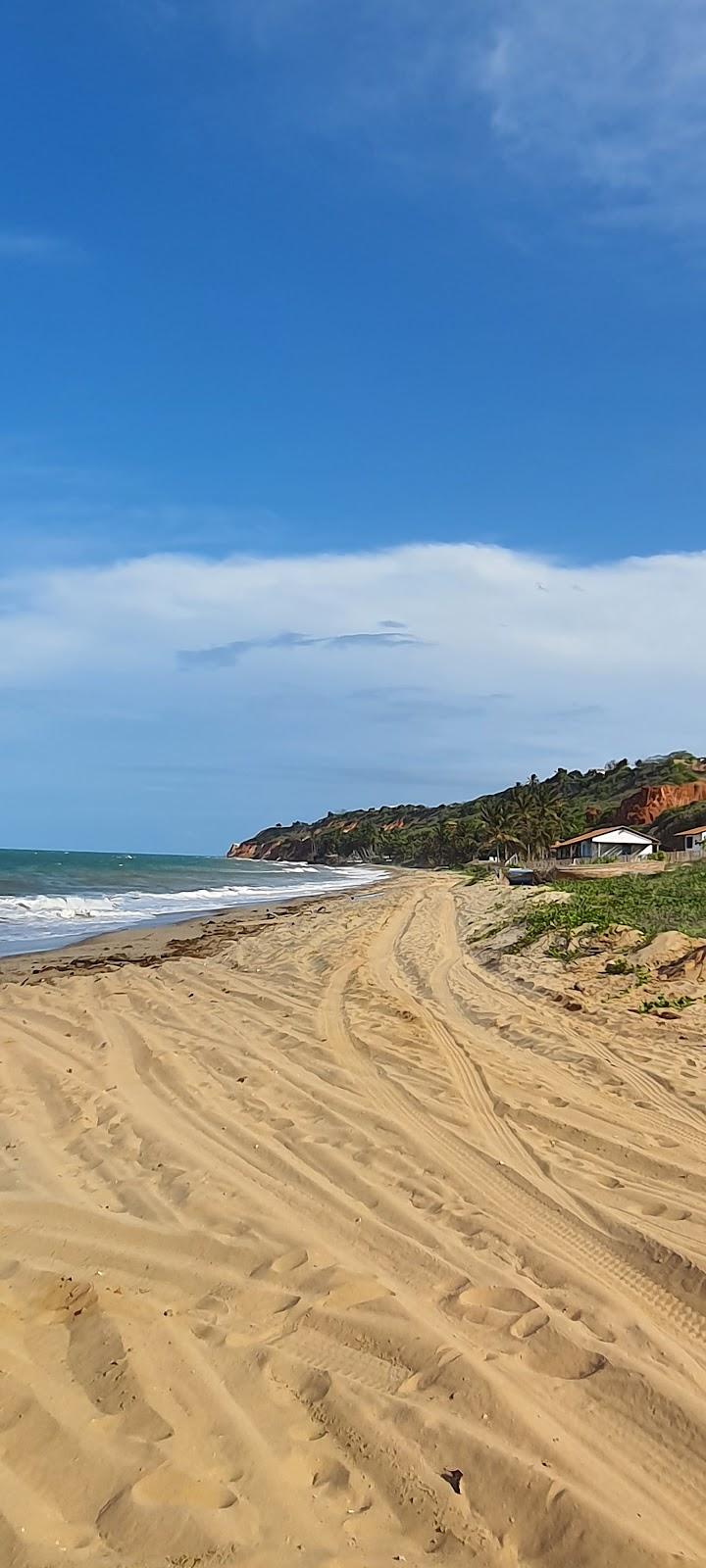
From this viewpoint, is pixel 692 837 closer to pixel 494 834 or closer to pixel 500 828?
pixel 500 828

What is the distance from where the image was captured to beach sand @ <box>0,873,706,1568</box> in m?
2.69

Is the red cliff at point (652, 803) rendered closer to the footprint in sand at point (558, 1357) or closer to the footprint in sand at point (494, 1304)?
the footprint in sand at point (494, 1304)

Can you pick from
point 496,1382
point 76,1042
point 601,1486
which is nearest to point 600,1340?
point 496,1382

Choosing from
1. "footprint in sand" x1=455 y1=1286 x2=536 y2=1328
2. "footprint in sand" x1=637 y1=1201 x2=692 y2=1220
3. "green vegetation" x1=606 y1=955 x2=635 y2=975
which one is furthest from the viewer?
"green vegetation" x1=606 y1=955 x2=635 y2=975

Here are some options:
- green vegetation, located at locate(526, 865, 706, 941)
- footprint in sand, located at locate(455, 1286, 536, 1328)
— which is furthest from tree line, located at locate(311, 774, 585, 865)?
footprint in sand, located at locate(455, 1286, 536, 1328)

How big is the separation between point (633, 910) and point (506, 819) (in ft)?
201

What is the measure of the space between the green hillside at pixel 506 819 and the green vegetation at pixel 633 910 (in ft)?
163

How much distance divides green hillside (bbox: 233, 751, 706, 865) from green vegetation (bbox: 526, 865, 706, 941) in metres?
49.8

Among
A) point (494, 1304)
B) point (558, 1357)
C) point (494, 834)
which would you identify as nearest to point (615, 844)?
point (494, 834)

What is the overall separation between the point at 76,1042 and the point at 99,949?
11293mm

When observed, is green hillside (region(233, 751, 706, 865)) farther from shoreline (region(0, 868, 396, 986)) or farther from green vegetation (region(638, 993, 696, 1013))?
green vegetation (region(638, 993, 696, 1013))

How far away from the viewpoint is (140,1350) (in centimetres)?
355

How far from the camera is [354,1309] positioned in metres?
3.83

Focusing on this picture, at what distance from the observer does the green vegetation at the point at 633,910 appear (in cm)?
1531
